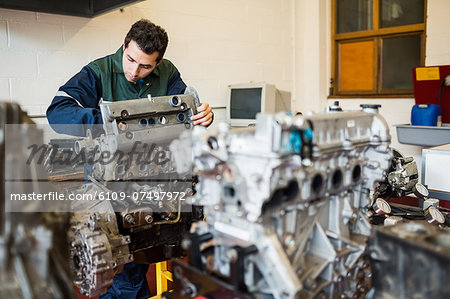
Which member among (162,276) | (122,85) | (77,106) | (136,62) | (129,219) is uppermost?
(136,62)

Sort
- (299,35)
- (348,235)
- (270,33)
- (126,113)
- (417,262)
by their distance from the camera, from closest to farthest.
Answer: (417,262) → (348,235) → (126,113) → (270,33) → (299,35)

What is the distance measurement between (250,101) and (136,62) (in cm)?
179

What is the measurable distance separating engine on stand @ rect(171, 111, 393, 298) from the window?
3651 mm

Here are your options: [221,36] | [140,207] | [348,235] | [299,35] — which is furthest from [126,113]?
[299,35]

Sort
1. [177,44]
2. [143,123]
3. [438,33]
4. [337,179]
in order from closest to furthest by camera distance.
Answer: [337,179]
[143,123]
[177,44]
[438,33]

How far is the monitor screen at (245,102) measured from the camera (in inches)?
149

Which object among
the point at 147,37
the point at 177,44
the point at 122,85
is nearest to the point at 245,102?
the point at 177,44

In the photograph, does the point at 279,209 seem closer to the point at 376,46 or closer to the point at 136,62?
the point at 136,62

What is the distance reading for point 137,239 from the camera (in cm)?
171

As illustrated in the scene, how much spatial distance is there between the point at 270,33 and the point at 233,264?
12.9 ft

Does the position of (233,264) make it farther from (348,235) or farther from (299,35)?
(299,35)

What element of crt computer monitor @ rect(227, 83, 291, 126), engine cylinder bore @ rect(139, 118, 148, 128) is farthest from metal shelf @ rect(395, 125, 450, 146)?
engine cylinder bore @ rect(139, 118, 148, 128)

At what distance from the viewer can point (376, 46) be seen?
4645 mm

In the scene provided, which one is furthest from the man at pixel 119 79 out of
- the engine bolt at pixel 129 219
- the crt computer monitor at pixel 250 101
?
the crt computer monitor at pixel 250 101
